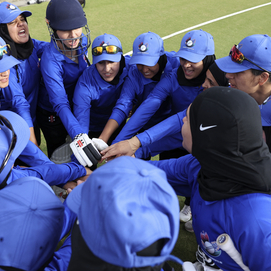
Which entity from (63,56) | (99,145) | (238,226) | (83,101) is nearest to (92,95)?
(83,101)

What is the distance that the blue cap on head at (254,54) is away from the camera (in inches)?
98.7

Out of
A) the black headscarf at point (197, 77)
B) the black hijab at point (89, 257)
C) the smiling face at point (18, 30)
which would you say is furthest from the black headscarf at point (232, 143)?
the smiling face at point (18, 30)

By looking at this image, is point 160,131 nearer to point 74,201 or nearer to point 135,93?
point 135,93

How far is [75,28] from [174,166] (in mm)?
2033

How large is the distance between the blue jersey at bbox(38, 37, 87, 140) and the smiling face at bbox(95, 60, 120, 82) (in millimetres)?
369

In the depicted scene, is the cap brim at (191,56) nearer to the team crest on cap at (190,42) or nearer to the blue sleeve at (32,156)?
the team crest on cap at (190,42)

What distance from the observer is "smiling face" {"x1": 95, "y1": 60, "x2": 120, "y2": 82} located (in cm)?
322

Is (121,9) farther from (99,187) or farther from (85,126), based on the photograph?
(99,187)

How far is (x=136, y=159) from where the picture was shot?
130cm

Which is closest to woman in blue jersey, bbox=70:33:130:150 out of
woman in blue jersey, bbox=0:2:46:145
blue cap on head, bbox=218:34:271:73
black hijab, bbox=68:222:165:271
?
woman in blue jersey, bbox=0:2:46:145

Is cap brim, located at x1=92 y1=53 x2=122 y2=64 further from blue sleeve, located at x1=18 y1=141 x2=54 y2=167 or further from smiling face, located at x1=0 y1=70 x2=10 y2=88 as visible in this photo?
blue sleeve, located at x1=18 y1=141 x2=54 y2=167

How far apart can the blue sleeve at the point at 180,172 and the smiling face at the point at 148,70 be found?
1357 millimetres

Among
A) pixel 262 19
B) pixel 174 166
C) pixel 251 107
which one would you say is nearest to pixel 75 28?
pixel 174 166

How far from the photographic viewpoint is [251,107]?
4.99 ft
